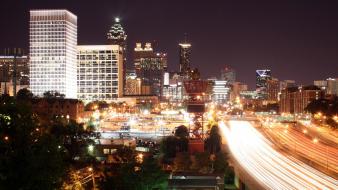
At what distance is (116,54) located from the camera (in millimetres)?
137500

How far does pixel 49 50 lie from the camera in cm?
11969

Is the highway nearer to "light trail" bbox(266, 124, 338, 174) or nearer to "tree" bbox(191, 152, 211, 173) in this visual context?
"light trail" bbox(266, 124, 338, 174)

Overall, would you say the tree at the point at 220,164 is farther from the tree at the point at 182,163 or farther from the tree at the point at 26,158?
the tree at the point at 26,158

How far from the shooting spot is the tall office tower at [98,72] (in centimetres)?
13650

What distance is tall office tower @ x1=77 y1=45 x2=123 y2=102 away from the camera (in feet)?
448

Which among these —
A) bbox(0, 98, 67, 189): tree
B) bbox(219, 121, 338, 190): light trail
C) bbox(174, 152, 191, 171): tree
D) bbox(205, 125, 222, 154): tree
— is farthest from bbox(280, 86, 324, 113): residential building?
bbox(0, 98, 67, 189): tree

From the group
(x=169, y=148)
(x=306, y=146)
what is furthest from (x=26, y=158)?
(x=306, y=146)

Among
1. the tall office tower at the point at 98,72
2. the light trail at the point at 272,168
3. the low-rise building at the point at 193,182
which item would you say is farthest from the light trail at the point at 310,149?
the tall office tower at the point at 98,72

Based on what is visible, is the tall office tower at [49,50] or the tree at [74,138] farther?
the tall office tower at [49,50]

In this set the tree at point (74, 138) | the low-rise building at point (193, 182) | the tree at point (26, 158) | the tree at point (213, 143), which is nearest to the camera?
the tree at point (26, 158)

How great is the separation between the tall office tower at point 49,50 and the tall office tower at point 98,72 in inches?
581

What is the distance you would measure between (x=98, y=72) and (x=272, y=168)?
9832 centimetres

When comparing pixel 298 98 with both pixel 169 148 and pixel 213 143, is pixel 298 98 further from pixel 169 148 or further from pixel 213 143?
pixel 169 148

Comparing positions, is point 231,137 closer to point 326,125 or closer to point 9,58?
point 326,125
